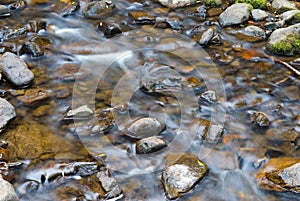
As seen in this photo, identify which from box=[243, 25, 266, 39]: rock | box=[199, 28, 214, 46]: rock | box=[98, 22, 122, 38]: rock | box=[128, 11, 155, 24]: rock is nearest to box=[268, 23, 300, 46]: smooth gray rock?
box=[243, 25, 266, 39]: rock

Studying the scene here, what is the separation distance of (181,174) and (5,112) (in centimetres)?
289

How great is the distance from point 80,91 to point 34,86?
85cm

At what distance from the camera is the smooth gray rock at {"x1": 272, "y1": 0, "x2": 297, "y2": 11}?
9.24 meters

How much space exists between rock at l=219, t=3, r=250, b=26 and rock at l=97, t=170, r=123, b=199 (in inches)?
211

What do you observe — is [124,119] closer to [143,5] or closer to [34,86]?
[34,86]

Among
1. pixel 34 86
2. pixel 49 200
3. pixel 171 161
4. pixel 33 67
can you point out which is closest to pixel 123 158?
pixel 171 161

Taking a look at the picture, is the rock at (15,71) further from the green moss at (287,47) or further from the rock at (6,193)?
the green moss at (287,47)

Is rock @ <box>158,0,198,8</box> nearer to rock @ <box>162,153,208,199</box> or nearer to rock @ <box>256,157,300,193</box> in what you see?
rock @ <box>162,153,208,199</box>

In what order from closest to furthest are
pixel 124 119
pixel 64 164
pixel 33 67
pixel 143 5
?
pixel 64 164 → pixel 124 119 → pixel 33 67 → pixel 143 5

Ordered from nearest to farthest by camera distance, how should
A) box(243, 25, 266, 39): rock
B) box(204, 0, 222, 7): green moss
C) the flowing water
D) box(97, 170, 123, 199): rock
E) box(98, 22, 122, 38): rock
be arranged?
box(97, 170, 123, 199): rock
the flowing water
box(98, 22, 122, 38): rock
box(243, 25, 266, 39): rock
box(204, 0, 222, 7): green moss

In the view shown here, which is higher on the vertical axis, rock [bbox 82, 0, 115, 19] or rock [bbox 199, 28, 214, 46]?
rock [bbox 199, 28, 214, 46]

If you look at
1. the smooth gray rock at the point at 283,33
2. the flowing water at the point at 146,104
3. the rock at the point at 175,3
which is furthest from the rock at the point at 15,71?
the smooth gray rock at the point at 283,33

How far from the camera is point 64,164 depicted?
4.87 meters

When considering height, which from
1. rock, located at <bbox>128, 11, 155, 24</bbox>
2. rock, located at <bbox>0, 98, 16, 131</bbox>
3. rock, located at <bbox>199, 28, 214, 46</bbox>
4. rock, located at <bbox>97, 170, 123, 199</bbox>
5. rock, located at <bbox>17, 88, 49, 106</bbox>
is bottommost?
rock, located at <bbox>17, 88, 49, 106</bbox>
